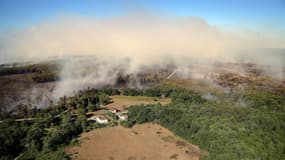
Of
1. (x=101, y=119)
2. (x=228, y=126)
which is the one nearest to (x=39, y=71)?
(x=101, y=119)

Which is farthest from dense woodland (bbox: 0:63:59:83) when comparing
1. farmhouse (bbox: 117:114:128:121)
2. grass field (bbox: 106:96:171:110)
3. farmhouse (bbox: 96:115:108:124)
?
farmhouse (bbox: 117:114:128:121)

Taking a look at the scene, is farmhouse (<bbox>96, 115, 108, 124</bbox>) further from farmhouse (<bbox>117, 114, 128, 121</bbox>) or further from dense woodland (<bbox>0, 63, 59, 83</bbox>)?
dense woodland (<bbox>0, 63, 59, 83</bbox>)

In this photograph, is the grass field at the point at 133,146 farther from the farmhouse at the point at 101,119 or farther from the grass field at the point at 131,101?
the grass field at the point at 131,101

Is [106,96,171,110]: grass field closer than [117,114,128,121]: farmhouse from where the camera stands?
No

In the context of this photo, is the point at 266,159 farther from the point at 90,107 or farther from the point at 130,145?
the point at 90,107

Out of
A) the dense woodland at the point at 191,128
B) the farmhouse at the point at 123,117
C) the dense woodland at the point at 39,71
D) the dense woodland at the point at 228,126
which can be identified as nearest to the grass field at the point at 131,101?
the dense woodland at the point at 191,128

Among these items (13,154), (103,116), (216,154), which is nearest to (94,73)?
(103,116)

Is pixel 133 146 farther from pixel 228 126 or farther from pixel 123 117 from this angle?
pixel 228 126
